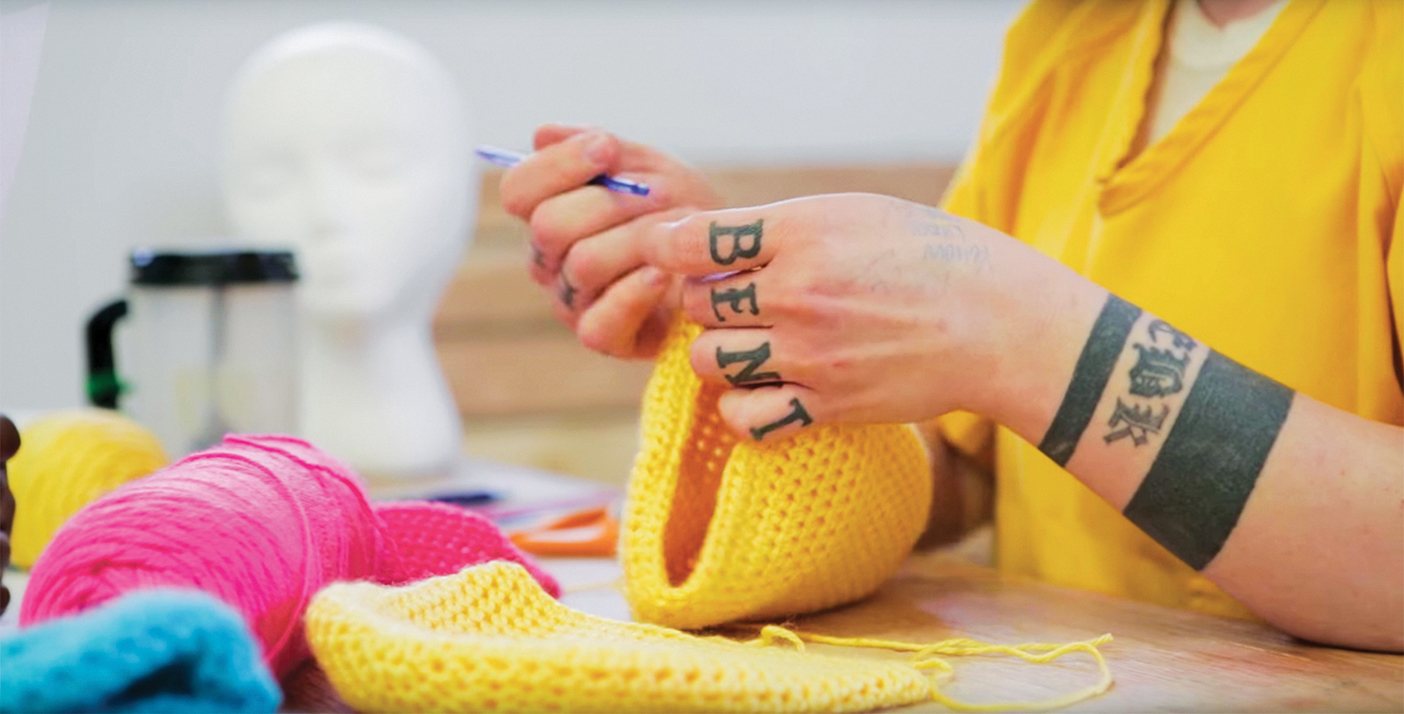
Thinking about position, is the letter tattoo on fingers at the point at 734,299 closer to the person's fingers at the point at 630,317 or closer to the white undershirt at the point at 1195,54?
the person's fingers at the point at 630,317

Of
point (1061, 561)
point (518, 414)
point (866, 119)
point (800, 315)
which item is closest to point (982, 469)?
point (1061, 561)

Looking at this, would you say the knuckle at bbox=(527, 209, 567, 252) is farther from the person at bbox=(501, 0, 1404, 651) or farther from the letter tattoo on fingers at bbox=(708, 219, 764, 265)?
the letter tattoo on fingers at bbox=(708, 219, 764, 265)

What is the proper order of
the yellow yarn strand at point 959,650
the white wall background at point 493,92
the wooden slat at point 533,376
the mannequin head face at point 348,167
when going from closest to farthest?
the yellow yarn strand at point 959,650 < the mannequin head face at point 348,167 < the white wall background at point 493,92 < the wooden slat at point 533,376

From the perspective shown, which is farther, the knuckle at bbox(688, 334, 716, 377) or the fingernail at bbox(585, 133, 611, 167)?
the fingernail at bbox(585, 133, 611, 167)

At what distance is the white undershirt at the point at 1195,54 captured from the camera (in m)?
0.79

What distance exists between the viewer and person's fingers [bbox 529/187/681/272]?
0.73 m

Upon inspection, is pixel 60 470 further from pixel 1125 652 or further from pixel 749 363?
pixel 1125 652

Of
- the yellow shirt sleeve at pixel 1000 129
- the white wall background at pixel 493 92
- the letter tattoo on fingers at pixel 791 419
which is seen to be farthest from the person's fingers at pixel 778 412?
the white wall background at pixel 493 92

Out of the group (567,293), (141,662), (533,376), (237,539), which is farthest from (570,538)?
(533,376)

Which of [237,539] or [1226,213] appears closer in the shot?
[237,539]

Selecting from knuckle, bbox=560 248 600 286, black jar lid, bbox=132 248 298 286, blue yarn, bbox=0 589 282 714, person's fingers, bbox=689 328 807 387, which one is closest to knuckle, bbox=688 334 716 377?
person's fingers, bbox=689 328 807 387

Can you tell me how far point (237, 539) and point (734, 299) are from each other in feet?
0.78

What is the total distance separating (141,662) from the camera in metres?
0.38

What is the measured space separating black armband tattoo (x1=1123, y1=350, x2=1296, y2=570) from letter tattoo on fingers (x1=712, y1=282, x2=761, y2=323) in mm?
195
